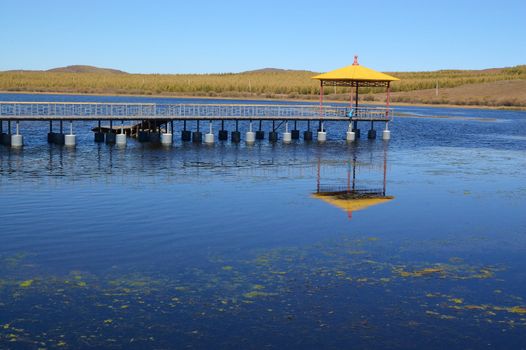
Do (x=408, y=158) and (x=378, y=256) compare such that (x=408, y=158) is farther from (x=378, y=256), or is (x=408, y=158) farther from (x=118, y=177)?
(x=378, y=256)

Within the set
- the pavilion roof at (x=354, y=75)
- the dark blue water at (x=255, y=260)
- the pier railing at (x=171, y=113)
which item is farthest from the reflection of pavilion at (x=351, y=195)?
the pavilion roof at (x=354, y=75)

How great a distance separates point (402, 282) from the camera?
16.6 m

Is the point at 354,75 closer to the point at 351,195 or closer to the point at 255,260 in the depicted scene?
the point at 351,195

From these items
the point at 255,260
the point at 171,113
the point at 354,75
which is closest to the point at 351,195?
the point at 255,260

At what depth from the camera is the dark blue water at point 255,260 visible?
13.4 metres

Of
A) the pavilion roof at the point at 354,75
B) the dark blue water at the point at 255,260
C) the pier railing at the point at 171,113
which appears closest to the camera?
the dark blue water at the point at 255,260

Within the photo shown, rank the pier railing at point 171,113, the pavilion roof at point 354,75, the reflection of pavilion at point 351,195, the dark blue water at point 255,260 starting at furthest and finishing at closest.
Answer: the pavilion roof at point 354,75 < the pier railing at point 171,113 < the reflection of pavilion at point 351,195 < the dark blue water at point 255,260

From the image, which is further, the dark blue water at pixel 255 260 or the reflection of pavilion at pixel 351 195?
the reflection of pavilion at pixel 351 195

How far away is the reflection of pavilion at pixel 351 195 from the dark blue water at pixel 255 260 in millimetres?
315

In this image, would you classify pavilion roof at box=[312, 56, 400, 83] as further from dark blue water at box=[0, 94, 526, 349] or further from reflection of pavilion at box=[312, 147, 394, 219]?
reflection of pavilion at box=[312, 147, 394, 219]

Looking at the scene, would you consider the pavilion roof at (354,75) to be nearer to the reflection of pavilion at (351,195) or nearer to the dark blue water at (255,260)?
the dark blue water at (255,260)

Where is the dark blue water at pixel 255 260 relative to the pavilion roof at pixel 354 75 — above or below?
below

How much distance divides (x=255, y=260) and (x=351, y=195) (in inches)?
457

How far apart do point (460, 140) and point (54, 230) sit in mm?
51805
